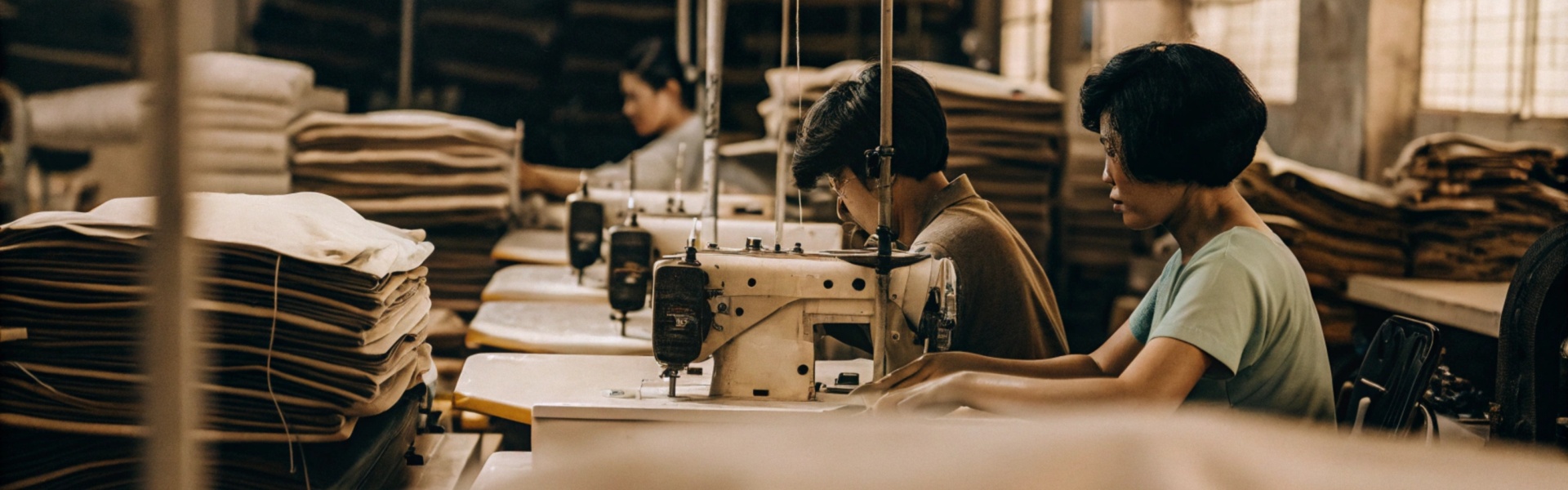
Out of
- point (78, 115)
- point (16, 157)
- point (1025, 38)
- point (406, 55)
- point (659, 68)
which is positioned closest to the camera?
point (16, 157)

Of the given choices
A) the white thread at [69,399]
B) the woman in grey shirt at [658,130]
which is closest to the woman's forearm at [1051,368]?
the white thread at [69,399]

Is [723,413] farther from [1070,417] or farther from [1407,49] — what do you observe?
[1407,49]

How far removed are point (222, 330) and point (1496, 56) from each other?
11.7 feet

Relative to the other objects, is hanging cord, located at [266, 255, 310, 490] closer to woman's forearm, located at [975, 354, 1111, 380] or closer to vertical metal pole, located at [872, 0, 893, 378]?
vertical metal pole, located at [872, 0, 893, 378]

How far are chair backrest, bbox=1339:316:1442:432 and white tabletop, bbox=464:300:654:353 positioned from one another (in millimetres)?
1227

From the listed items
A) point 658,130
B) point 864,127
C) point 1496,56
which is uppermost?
point 1496,56

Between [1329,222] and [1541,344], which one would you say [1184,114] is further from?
[1329,222]

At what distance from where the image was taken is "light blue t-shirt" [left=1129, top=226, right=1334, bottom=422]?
157 cm

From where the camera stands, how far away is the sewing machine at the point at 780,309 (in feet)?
6.12

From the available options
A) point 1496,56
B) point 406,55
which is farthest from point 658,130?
point 1496,56

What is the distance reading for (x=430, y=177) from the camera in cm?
405

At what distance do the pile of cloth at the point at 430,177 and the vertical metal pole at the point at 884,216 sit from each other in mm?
2361

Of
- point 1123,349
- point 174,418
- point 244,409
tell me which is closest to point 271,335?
point 244,409

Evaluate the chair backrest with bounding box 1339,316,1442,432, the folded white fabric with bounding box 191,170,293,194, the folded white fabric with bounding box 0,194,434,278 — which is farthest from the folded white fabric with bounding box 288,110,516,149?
the chair backrest with bounding box 1339,316,1442,432
